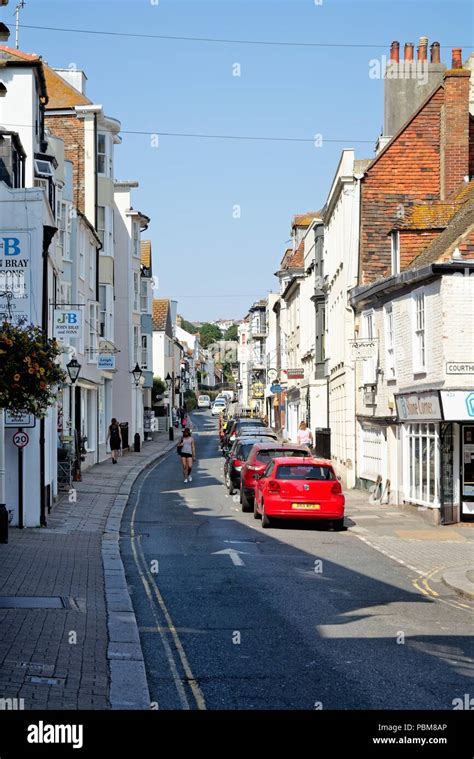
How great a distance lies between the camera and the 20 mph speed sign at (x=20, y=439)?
19672 mm

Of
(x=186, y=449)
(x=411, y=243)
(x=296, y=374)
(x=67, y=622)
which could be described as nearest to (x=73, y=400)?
(x=186, y=449)

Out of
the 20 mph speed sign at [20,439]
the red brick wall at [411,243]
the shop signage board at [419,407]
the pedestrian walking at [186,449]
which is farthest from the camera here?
the pedestrian walking at [186,449]

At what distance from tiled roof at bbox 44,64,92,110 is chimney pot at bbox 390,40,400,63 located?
13.8 m

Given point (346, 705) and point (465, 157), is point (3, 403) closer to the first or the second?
point (346, 705)

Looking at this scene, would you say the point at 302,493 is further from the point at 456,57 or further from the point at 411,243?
the point at 456,57

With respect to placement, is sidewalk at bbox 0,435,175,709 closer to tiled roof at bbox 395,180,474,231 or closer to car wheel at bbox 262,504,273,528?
car wheel at bbox 262,504,273,528

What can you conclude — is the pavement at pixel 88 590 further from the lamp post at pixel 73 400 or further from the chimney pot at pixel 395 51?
the chimney pot at pixel 395 51

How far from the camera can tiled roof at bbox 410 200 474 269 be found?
22.5 meters

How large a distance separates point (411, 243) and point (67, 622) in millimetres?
18054

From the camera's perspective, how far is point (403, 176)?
30250mm

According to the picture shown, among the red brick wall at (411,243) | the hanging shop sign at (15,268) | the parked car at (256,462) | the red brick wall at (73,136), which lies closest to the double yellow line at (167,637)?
the hanging shop sign at (15,268)

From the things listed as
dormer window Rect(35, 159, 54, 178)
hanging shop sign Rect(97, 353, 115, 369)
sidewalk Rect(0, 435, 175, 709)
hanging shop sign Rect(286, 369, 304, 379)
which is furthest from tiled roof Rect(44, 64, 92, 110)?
sidewalk Rect(0, 435, 175, 709)

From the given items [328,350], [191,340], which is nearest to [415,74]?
[328,350]

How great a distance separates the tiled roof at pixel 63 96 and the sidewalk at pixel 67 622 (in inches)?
1019
